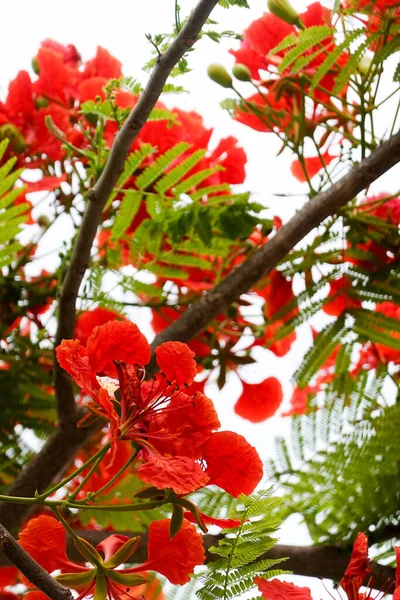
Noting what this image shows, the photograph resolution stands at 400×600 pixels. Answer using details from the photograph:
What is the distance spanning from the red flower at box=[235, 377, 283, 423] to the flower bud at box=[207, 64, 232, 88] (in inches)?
12.8

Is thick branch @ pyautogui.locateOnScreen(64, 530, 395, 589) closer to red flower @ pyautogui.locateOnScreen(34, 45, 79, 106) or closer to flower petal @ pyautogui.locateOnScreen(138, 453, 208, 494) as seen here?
flower petal @ pyautogui.locateOnScreen(138, 453, 208, 494)

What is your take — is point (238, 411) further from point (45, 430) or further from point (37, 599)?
point (37, 599)

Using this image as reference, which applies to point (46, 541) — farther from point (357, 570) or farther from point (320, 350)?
point (320, 350)

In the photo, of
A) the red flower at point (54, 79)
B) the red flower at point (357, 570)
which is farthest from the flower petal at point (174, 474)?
the red flower at point (54, 79)

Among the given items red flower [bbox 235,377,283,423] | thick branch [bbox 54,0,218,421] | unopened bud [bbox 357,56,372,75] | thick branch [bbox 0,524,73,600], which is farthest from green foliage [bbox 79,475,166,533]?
unopened bud [bbox 357,56,372,75]

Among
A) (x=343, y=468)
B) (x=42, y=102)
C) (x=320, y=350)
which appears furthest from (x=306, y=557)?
(x=42, y=102)

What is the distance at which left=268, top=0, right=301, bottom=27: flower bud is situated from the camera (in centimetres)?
74

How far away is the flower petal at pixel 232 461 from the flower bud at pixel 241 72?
17.1 inches

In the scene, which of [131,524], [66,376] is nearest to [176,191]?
[66,376]

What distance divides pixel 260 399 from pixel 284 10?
0.41 meters

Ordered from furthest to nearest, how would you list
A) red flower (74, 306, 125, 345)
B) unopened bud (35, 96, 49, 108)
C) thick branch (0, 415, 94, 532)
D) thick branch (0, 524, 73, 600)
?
unopened bud (35, 96, 49, 108), red flower (74, 306, 125, 345), thick branch (0, 415, 94, 532), thick branch (0, 524, 73, 600)

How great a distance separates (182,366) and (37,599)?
6.1 inches

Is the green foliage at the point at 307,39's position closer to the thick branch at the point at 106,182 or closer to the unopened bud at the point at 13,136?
the thick branch at the point at 106,182

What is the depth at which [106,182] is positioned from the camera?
62cm
